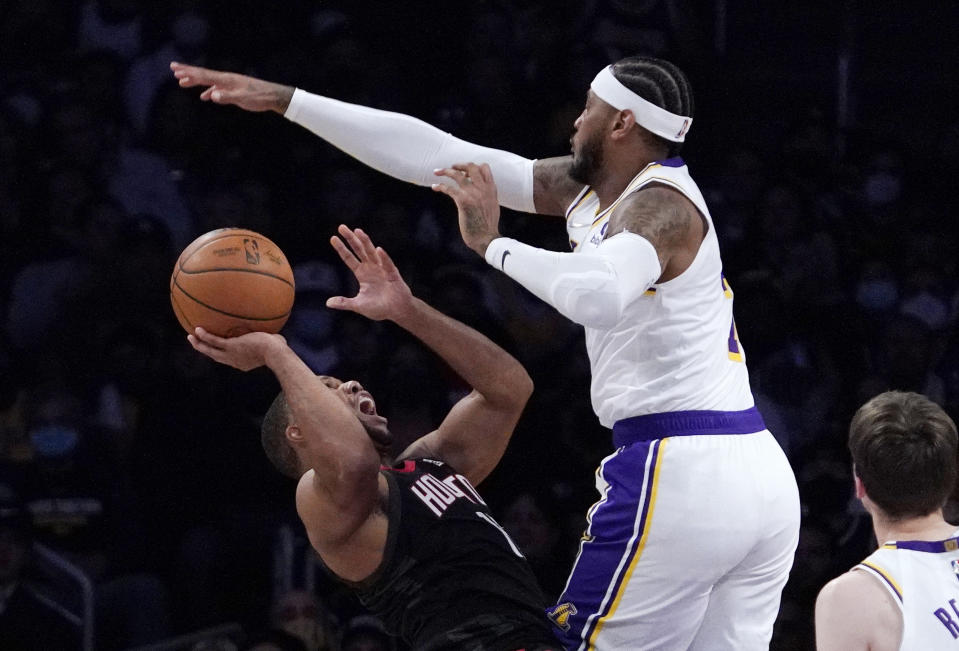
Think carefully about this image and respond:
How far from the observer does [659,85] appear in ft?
11.3

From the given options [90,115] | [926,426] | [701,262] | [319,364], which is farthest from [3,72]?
[926,426]

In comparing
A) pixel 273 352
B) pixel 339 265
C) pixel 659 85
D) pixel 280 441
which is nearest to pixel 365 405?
pixel 280 441

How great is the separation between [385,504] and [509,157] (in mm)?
1261

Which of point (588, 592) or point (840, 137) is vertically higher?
point (588, 592)

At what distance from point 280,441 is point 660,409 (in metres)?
1.18

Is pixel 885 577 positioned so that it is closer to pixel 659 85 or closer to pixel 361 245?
pixel 659 85

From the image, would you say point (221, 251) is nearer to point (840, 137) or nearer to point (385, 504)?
point (385, 504)

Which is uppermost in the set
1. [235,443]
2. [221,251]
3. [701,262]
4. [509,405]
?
[701,262]

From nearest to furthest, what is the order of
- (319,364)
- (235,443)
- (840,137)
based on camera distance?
(235,443), (319,364), (840,137)

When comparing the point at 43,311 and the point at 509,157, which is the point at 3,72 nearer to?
the point at 43,311

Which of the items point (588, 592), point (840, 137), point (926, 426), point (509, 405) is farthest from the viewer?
point (840, 137)

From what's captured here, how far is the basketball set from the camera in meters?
3.43

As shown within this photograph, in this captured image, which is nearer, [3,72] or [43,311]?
[43,311]

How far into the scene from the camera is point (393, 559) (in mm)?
3283
